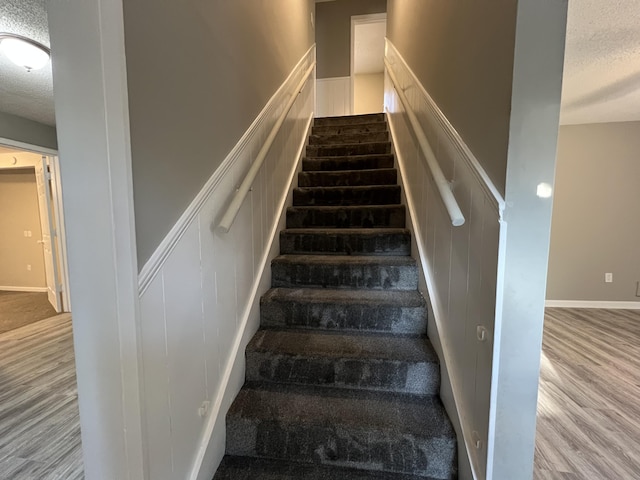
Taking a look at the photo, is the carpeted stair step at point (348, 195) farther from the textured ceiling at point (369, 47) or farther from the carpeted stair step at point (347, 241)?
the textured ceiling at point (369, 47)

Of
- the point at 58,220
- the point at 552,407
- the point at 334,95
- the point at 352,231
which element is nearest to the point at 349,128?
the point at 352,231

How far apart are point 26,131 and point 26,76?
128 cm

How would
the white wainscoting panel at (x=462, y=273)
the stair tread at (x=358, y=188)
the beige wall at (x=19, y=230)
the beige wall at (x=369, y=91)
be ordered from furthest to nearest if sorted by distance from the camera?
the beige wall at (x=369, y=91)
the beige wall at (x=19, y=230)
the stair tread at (x=358, y=188)
the white wainscoting panel at (x=462, y=273)

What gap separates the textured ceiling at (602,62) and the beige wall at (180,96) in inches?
78.5

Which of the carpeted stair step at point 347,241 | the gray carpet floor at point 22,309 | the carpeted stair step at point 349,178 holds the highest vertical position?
the carpeted stair step at point 349,178

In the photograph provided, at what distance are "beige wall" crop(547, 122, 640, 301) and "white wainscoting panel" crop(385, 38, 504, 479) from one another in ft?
11.2

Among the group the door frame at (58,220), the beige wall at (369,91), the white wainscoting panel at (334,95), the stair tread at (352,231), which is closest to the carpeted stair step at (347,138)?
the stair tread at (352,231)

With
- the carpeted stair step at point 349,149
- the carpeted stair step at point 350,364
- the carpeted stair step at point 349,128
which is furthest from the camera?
the carpeted stair step at point 349,128

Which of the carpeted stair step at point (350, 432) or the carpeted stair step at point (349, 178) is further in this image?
the carpeted stair step at point (349, 178)

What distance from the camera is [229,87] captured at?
4.26ft

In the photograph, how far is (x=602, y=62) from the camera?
7.75ft

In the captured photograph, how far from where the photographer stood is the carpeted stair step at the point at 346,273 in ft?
5.78

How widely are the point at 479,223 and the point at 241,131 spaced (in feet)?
3.68

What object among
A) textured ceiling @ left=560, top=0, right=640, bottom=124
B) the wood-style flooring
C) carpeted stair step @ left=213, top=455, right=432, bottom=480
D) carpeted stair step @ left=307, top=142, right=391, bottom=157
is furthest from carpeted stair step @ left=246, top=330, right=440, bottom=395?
textured ceiling @ left=560, top=0, right=640, bottom=124
